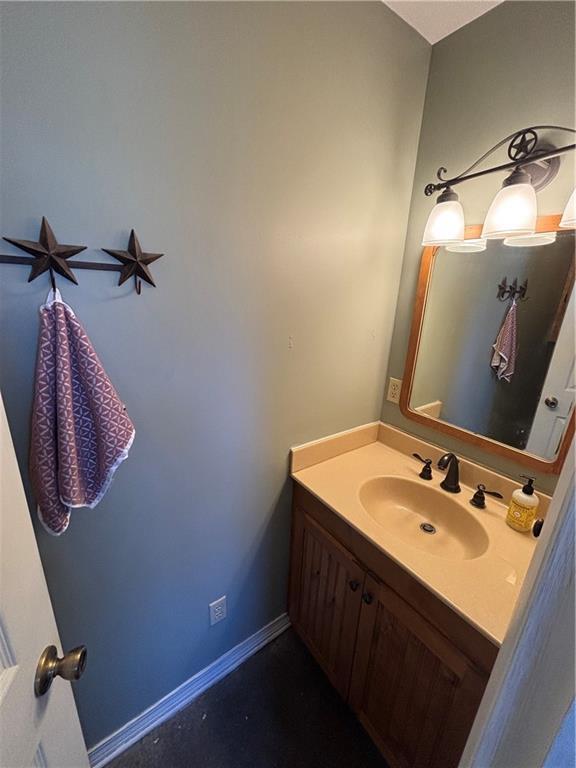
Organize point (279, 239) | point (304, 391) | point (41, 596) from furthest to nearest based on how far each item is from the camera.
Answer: point (304, 391) → point (279, 239) → point (41, 596)

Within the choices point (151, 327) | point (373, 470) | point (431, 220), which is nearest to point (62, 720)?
point (151, 327)

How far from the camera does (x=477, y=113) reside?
3.48 feet

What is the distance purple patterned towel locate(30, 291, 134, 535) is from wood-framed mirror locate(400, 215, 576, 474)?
1.17 meters

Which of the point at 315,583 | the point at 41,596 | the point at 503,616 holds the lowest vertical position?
the point at 315,583

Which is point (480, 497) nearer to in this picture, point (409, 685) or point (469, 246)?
point (409, 685)

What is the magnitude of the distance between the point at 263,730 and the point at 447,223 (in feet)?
6.52

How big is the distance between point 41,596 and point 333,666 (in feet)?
3.90

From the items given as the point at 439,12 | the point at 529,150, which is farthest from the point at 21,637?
the point at 439,12

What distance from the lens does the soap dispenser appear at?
1.00 m

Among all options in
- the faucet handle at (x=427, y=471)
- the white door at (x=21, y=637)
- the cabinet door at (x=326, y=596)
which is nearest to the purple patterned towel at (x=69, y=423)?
the white door at (x=21, y=637)

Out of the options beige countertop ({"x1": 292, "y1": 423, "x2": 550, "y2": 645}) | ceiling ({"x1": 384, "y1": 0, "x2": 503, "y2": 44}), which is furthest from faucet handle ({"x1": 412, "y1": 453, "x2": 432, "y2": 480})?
ceiling ({"x1": 384, "y1": 0, "x2": 503, "y2": 44})

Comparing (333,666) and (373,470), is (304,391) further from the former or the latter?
(333,666)

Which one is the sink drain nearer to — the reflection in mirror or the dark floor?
the reflection in mirror

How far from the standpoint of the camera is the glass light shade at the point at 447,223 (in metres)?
1.08
